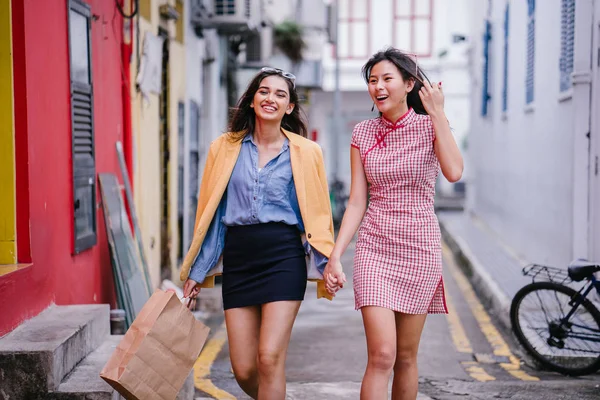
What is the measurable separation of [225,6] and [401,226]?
1011 centimetres

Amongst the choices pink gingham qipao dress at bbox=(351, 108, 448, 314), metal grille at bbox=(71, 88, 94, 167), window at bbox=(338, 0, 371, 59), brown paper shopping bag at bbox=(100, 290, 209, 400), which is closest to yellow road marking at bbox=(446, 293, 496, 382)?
pink gingham qipao dress at bbox=(351, 108, 448, 314)

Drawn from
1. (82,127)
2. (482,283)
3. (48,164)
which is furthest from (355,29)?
(48,164)

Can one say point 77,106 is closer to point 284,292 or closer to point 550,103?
point 284,292

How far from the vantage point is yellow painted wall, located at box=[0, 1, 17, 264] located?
548cm

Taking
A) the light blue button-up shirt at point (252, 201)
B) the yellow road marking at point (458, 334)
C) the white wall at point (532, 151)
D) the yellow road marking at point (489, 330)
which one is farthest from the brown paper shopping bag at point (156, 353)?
the white wall at point (532, 151)

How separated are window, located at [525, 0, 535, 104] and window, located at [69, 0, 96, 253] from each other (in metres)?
8.38

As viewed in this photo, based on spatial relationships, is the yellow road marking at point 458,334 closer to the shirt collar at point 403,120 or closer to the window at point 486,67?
the shirt collar at point 403,120

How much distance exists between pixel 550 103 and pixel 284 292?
8.33m

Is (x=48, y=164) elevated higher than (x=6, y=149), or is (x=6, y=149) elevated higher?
(x=6, y=149)

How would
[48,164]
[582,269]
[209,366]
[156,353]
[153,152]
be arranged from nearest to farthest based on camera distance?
[156,353]
[48,164]
[582,269]
[209,366]
[153,152]

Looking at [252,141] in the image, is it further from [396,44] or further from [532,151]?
[396,44]

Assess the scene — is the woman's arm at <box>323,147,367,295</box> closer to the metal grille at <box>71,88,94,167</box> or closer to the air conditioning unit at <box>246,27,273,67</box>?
the metal grille at <box>71,88,94,167</box>

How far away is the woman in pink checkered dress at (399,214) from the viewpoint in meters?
4.50

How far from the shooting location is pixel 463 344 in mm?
8570
